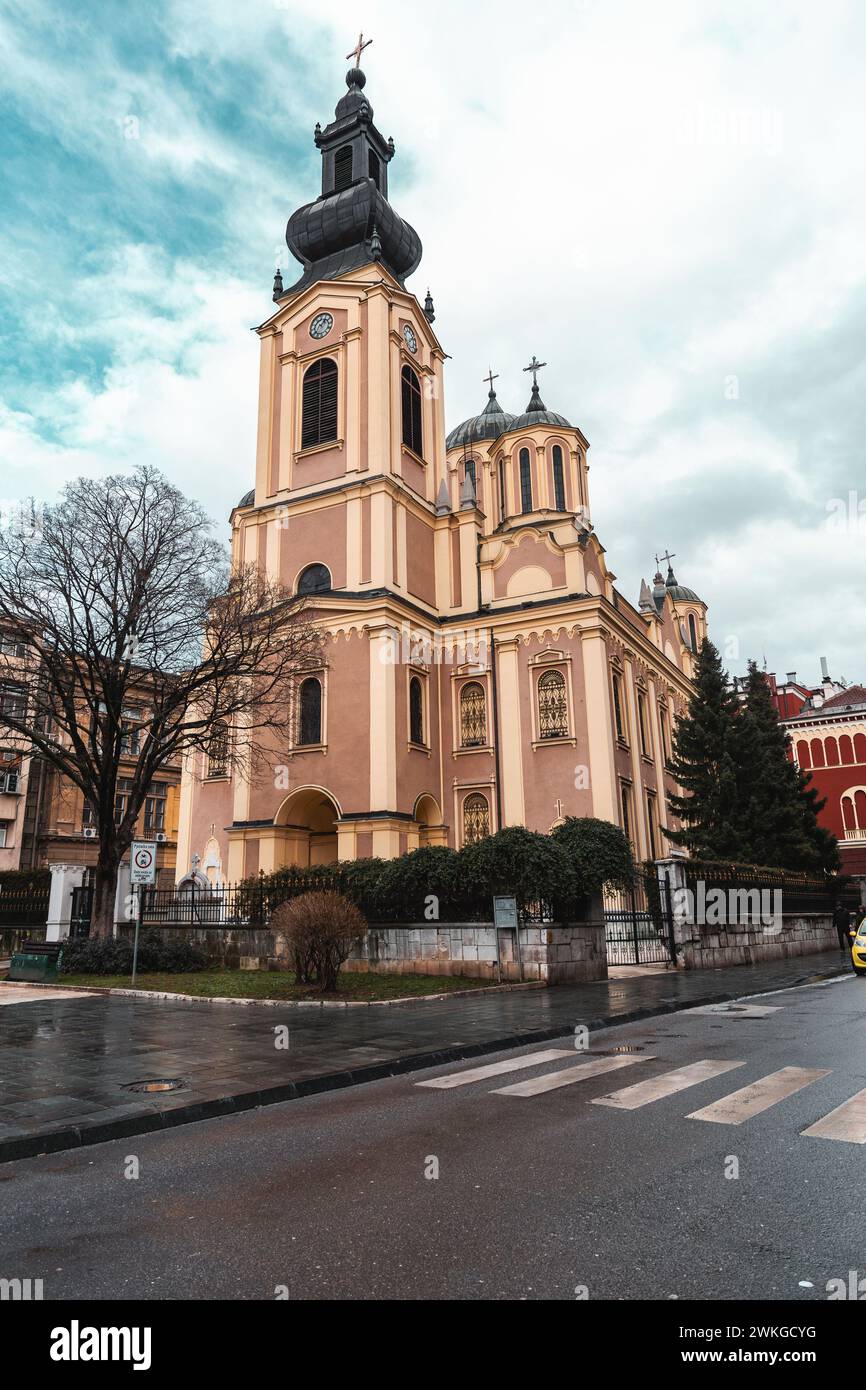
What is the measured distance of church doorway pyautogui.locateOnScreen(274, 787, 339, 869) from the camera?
29891 mm

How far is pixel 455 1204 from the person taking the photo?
4316 millimetres

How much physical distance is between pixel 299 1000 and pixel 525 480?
101 ft

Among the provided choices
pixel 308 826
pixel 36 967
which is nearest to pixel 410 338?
pixel 308 826

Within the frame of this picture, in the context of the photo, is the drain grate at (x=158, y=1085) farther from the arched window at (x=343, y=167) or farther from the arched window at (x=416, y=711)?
the arched window at (x=343, y=167)

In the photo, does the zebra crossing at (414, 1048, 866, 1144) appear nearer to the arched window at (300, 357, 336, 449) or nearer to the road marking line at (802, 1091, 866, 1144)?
the road marking line at (802, 1091, 866, 1144)

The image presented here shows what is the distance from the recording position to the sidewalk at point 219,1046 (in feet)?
21.2

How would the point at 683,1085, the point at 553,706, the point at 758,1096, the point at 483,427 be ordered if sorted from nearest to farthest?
the point at 758,1096 < the point at 683,1085 < the point at 553,706 < the point at 483,427

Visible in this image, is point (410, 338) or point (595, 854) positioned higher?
point (410, 338)

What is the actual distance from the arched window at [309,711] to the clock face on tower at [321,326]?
47.0ft

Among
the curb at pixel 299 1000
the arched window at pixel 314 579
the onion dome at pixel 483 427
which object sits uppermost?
the onion dome at pixel 483 427

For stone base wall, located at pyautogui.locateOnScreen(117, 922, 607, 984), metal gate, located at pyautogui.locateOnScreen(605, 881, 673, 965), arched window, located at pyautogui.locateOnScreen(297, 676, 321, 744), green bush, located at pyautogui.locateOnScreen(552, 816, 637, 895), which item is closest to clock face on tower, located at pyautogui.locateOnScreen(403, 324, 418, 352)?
arched window, located at pyautogui.locateOnScreen(297, 676, 321, 744)

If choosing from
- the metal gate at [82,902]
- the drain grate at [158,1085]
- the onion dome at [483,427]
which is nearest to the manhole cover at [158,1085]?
the drain grate at [158,1085]

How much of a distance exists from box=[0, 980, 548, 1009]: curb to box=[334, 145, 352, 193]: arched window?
34388 mm

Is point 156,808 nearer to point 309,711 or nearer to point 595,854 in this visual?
point 309,711
